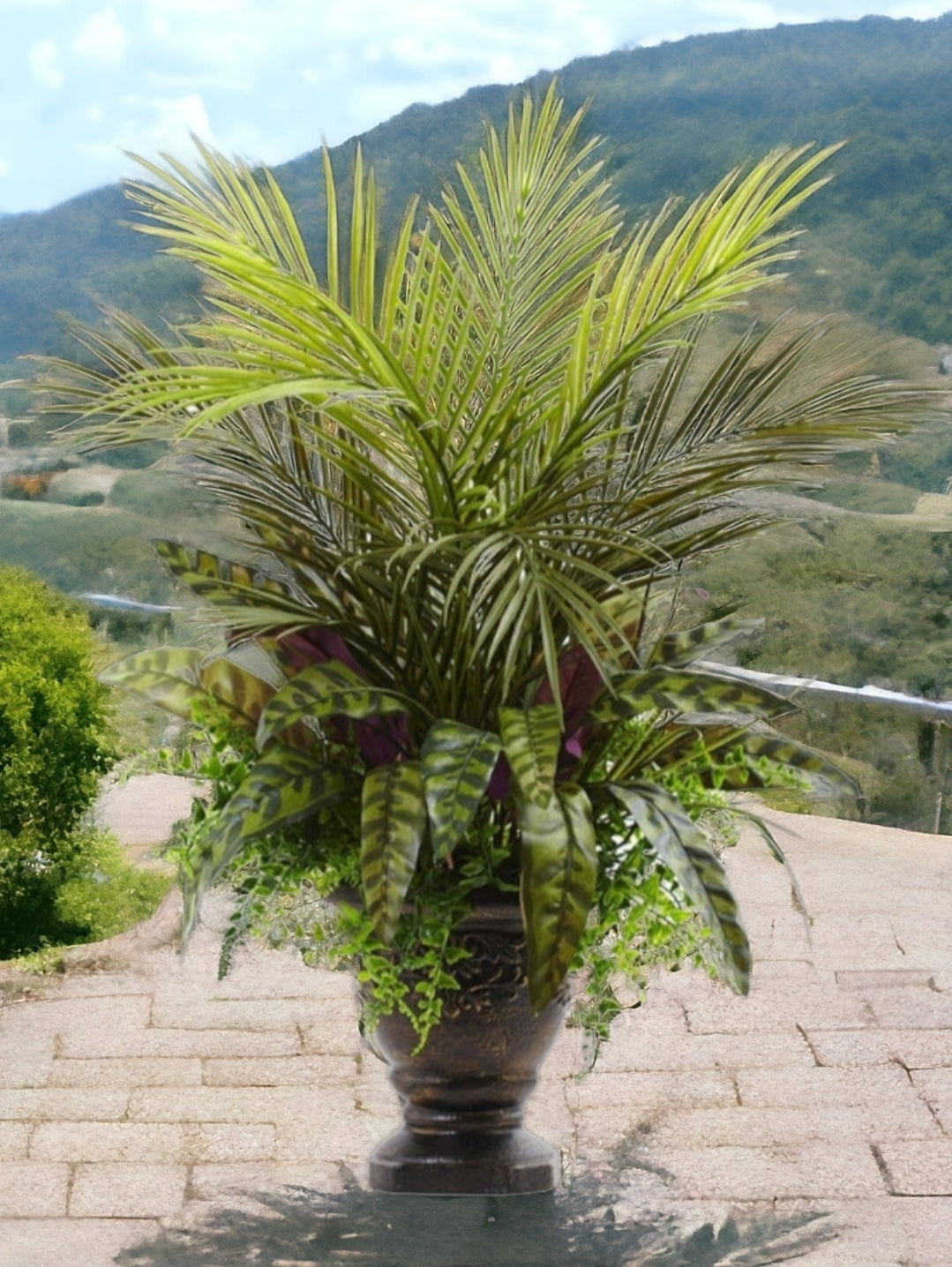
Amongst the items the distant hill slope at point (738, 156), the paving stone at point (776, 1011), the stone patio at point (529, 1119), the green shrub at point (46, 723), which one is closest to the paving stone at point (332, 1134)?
the stone patio at point (529, 1119)

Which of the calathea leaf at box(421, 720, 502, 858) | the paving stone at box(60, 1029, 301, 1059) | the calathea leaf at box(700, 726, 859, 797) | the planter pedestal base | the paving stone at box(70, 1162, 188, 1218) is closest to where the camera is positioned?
the calathea leaf at box(421, 720, 502, 858)

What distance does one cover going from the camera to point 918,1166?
1.92 metres

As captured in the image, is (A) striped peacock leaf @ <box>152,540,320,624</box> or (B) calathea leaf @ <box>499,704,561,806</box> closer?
Result: (B) calathea leaf @ <box>499,704,561,806</box>

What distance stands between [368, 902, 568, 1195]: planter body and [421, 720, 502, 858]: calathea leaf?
8.3 inches

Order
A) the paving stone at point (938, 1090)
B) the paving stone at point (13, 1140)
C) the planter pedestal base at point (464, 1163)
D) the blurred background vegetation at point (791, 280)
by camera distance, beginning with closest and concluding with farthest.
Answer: the planter pedestal base at point (464, 1163), the paving stone at point (13, 1140), the paving stone at point (938, 1090), the blurred background vegetation at point (791, 280)

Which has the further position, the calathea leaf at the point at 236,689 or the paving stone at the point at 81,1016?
the paving stone at the point at 81,1016

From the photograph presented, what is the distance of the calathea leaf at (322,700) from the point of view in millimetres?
1326

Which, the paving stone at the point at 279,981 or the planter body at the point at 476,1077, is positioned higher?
the planter body at the point at 476,1077

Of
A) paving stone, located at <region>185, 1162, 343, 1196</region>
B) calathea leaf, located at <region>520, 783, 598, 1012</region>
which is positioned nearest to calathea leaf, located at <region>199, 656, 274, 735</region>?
calathea leaf, located at <region>520, 783, 598, 1012</region>

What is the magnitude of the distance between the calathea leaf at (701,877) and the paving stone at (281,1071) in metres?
1.10

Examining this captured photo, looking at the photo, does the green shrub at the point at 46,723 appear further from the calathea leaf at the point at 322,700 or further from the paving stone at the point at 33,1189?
the calathea leaf at the point at 322,700

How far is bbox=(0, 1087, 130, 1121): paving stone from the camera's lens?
6.84 feet

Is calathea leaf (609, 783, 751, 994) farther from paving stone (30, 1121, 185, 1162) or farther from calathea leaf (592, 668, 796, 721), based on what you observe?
paving stone (30, 1121, 185, 1162)

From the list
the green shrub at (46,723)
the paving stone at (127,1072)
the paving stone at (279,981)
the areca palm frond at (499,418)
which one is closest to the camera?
the areca palm frond at (499,418)
